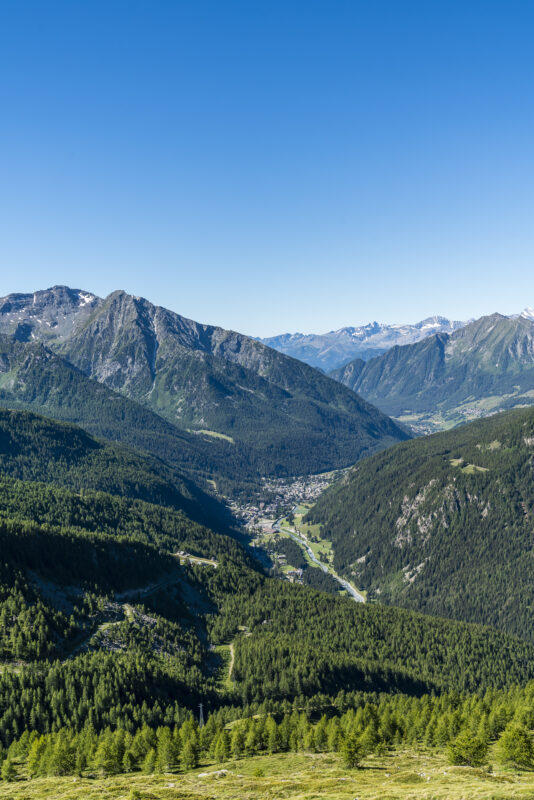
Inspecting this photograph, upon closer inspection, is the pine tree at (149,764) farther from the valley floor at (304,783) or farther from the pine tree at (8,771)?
the pine tree at (8,771)

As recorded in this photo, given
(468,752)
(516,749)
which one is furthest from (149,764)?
(516,749)

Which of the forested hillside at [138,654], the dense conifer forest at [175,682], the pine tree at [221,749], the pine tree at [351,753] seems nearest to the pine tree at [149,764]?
the dense conifer forest at [175,682]

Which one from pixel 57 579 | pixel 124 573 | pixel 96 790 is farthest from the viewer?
pixel 124 573

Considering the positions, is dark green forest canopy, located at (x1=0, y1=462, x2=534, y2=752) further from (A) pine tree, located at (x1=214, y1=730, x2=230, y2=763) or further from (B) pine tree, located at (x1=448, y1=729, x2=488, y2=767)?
(B) pine tree, located at (x1=448, y1=729, x2=488, y2=767)

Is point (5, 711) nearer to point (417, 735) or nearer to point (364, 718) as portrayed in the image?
point (364, 718)

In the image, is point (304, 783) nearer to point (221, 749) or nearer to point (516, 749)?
point (221, 749)

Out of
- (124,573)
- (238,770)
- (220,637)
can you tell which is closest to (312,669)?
(220,637)

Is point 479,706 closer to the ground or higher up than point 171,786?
closer to the ground

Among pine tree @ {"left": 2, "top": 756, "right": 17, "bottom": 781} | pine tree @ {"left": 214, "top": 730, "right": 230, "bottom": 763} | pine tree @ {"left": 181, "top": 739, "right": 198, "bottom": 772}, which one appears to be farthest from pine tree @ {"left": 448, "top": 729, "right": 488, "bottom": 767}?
pine tree @ {"left": 2, "top": 756, "right": 17, "bottom": 781}
